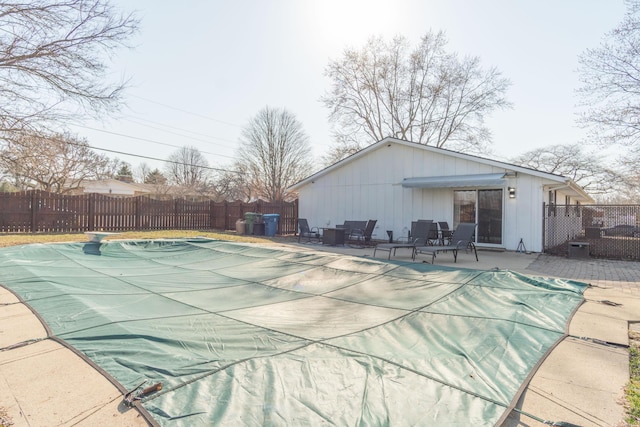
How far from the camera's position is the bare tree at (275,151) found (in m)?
32.2

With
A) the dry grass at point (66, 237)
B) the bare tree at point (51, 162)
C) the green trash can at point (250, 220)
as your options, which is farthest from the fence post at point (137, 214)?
the green trash can at point (250, 220)

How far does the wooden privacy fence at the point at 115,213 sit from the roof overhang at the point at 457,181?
24.6 feet

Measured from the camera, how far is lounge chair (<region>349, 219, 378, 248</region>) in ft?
40.5

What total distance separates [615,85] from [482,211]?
8.58 m

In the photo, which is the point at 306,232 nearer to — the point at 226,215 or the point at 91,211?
the point at 226,215

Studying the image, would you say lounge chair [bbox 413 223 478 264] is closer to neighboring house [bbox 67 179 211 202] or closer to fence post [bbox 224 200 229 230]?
fence post [bbox 224 200 229 230]

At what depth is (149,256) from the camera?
834 cm

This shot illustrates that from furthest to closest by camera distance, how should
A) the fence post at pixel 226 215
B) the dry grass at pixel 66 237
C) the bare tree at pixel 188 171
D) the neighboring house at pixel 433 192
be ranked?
the bare tree at pixel 188 171
the fence post at pixel 226 215
the neighboring house at pixel 433 192
the dry grass at pixel 66 237

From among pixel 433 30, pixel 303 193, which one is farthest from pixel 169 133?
pixel 433 30

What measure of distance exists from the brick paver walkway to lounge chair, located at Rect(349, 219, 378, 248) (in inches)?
196

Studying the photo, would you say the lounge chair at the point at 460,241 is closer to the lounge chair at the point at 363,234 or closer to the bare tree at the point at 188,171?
the lounge chair at the point at 363,234

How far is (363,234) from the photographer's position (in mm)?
12328

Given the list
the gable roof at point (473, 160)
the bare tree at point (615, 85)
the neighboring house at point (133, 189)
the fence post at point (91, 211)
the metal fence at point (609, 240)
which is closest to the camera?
the gable roof at point (473, 160)

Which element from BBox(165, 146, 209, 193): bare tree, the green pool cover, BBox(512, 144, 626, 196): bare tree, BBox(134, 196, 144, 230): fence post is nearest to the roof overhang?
the green pool cover
